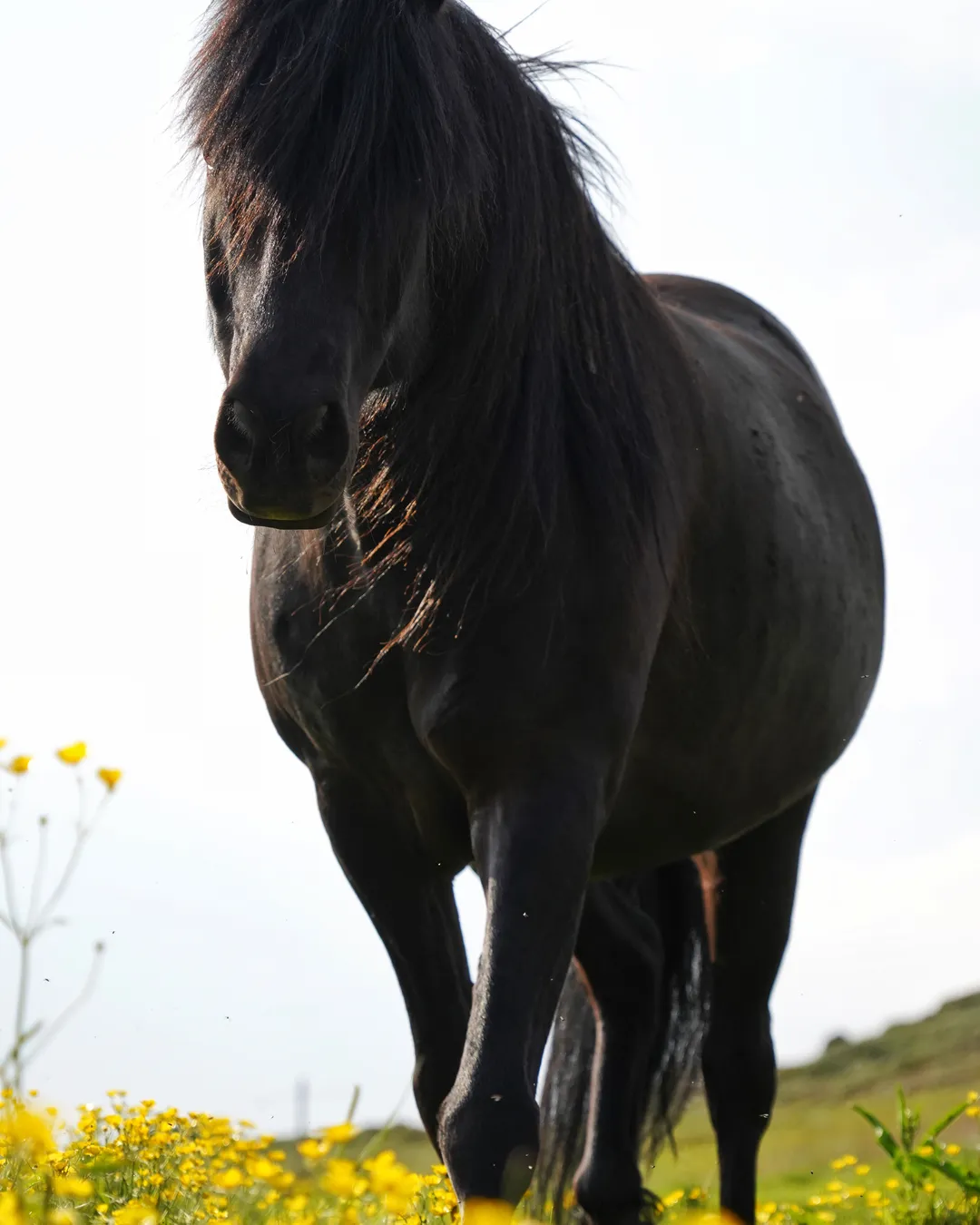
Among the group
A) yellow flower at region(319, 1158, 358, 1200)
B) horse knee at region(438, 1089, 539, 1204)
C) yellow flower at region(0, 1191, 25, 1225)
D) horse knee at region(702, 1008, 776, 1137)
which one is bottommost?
yellow flower at region(319, 1158, 358, 1200)

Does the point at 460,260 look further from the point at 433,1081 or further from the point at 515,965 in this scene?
the point at 433,1081

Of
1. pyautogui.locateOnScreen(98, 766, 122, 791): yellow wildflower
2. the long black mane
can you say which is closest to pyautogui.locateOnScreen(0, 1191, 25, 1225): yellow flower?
pyautogui.locateOnScreen(98, 766, 122, 791): yellow wildflower

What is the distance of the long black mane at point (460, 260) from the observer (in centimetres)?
292

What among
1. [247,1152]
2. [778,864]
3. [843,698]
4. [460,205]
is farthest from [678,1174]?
[460,205]

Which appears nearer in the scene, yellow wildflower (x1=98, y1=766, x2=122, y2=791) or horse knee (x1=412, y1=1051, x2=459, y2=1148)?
yellow wildflower (x1=98, y1=766, x2=122, y2=791)

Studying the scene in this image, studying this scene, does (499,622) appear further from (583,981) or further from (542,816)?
(583,981)

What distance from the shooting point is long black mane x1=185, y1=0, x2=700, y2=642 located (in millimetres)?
2922

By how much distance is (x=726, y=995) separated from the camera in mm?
5086

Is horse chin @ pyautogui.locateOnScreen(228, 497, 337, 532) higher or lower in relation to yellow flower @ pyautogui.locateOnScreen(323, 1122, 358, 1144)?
higher

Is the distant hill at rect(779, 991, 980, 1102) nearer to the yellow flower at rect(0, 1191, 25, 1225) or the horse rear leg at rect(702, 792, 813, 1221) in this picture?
the horse rear leg at rect(702, 792, 813, 1221)

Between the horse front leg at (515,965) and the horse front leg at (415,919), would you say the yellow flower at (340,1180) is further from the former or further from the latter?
the horse front leg at (415,919)

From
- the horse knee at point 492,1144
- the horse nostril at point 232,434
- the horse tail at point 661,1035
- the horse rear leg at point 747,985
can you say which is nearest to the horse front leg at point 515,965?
the horse knee at point 492,1144

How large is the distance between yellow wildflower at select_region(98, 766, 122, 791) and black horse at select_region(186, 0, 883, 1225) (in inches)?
21.4

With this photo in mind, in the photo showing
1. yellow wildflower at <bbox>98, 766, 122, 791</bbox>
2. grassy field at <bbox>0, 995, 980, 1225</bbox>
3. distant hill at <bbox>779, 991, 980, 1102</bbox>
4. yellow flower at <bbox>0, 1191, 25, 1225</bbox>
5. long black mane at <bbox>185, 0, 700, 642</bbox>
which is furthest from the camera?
distant hill at <bbox>779, 991, 980, 1102</bbox>
